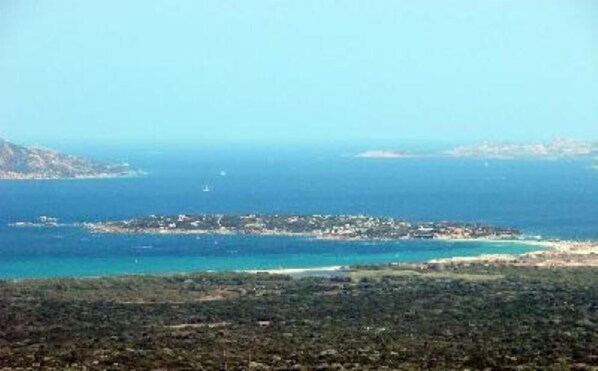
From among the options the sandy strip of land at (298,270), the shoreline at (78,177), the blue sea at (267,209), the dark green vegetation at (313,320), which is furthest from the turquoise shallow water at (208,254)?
the shoreline at (78,177)

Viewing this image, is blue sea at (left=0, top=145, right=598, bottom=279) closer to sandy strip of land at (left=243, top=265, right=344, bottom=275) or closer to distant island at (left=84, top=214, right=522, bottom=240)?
sandy strip of land at (left=243, top=265, right=344, bottom=275)

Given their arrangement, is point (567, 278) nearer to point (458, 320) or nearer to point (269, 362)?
point (458, 320)

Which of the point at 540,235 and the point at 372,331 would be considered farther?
the point at 540,235

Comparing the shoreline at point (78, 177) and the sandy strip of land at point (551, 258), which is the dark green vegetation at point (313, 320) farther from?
the shoreline at point (78, 177)

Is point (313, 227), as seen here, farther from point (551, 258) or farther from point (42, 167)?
point (42, 167)

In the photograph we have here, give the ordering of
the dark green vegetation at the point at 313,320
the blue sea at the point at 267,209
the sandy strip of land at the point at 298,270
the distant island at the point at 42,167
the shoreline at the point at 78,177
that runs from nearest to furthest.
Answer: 1. the dark green vegetation at the point at 313,320
2. the sandy strip of land at the point at 298,270
3. the blue sea at the point at 267,209
4. the shoreline at the point at 78,177
5. the distant island at the point at 42,167

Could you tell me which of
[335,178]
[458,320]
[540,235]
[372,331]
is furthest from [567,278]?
[335,178]

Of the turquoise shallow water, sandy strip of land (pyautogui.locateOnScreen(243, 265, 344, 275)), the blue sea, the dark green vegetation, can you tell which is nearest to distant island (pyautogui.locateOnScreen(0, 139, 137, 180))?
the blue sea
